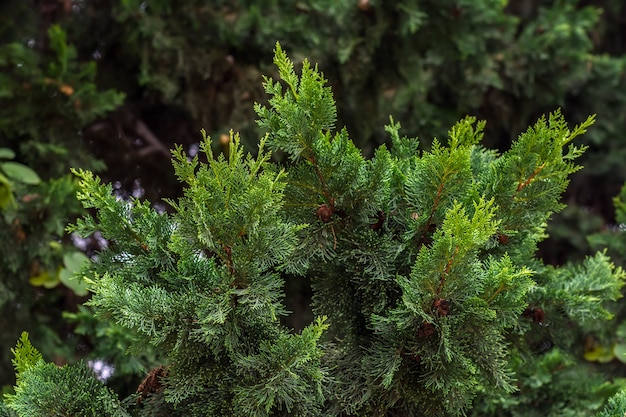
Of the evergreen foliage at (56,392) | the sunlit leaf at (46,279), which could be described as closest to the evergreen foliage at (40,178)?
the sunlit leaf at (46,279)

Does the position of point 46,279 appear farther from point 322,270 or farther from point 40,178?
point 322,270

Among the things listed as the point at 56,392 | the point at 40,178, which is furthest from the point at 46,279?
the point at 56,392

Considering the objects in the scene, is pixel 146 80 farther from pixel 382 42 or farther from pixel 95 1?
pixel 382 42

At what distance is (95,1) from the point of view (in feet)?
8.63

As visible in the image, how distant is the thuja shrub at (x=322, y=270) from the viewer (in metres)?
0.91

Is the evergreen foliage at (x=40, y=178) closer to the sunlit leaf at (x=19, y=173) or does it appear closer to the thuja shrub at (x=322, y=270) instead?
the sunlit leaf at (x=19, y=173)

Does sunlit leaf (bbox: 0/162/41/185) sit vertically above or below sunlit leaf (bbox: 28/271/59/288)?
above

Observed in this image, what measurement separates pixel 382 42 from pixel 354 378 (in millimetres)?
1490

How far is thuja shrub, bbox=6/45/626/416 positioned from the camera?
2.97 feet

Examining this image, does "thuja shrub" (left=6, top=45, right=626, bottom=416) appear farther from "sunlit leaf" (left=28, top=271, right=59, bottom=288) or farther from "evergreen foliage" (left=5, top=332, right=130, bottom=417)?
"sunlit leaf" (left=28, top=271, right=59, bottom=288)

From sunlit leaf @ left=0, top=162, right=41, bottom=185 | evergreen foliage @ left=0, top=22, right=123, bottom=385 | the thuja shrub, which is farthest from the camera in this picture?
evergreen foliage @ left=0, top=22, right=123, bottom=385

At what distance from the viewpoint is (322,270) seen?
42.3 inches

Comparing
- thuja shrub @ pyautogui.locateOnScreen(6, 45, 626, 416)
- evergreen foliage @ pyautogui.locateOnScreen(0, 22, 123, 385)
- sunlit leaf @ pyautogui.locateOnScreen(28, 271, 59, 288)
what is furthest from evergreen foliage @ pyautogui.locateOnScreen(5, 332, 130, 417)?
sunlit leaf @ pyautogui.locateOnScreen(28, 271, 59, 288)

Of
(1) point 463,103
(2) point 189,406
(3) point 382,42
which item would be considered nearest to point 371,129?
(3) point 382,42
